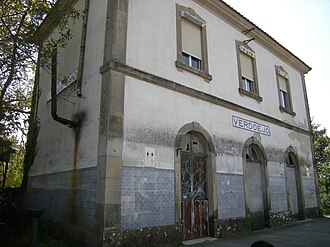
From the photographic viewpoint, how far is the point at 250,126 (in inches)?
430

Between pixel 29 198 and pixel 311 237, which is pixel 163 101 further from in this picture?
pixel 29 198

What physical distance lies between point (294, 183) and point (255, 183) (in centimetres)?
370

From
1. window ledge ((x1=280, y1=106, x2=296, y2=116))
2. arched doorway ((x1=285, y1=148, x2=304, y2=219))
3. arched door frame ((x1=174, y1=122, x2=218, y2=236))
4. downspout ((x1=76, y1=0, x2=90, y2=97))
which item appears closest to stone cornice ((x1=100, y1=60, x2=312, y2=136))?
arched door frame ((x1=174, y1=122, x2=218, y2=236))

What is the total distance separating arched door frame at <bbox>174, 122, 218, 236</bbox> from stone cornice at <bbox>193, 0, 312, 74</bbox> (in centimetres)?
487

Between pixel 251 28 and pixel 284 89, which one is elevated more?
pixel 251 28

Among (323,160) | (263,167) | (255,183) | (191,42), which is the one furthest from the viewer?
(323,160)

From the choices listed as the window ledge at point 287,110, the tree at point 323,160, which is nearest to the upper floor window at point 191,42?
the window ledge at point 287,110

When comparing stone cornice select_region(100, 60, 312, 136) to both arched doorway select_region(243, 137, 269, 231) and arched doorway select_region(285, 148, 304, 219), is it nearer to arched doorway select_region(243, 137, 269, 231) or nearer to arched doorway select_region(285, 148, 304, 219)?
arched doorway select_region(243, 137, 269, 231)

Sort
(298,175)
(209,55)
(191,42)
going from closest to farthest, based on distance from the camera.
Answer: (191,42) < (209,55) < (298,175)

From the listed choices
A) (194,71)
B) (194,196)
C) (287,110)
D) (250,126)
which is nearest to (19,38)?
(194,71)

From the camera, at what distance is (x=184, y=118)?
8367mm

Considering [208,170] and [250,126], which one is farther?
[250,126]

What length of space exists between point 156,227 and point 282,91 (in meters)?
10.5

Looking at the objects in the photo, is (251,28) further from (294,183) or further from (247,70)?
(294,183)
